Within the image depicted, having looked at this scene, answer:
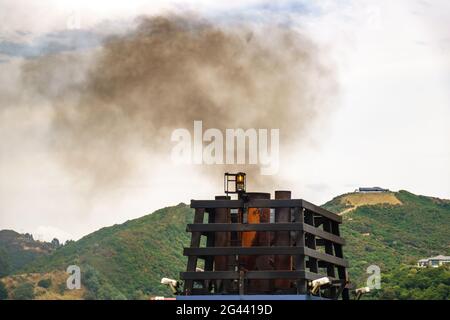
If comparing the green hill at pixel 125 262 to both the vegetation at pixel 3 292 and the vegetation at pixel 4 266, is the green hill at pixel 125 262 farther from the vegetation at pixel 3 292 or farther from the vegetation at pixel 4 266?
the vegetation at pixel 3 292

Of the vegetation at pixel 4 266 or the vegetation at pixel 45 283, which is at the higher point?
the vegetation at pixel 4 266

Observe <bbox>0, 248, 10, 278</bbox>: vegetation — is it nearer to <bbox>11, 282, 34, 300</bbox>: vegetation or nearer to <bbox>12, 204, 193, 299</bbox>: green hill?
<bbox>12, 204, 193, 299</bbox>: green hill

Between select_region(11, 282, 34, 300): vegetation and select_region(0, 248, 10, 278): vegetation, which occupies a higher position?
select_region(0, 248, 10, 278): vegetation

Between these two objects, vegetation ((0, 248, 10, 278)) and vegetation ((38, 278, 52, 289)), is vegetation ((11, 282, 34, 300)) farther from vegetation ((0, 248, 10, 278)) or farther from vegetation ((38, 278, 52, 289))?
vegetation ((0, 248, 10, 278))

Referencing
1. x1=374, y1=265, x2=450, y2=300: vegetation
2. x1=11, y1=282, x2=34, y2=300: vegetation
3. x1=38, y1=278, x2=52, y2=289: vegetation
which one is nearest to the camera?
x1=374, y1=265, x2=450, y2=300: vegetation

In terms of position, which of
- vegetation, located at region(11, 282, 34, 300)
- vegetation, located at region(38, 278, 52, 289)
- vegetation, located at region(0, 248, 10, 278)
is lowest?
vegetation, located at region(11, 282, 34, 300)

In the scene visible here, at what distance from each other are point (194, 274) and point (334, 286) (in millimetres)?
12554

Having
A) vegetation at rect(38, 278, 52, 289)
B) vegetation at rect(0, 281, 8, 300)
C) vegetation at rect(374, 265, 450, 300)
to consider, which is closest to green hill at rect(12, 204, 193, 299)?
vegetation at rect(38, 278, 52, 289)

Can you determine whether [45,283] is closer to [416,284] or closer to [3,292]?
[3,292]

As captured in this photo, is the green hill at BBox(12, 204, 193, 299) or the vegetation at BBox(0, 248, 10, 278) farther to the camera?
the vegetation at BBox(0, 248, 10, 278)

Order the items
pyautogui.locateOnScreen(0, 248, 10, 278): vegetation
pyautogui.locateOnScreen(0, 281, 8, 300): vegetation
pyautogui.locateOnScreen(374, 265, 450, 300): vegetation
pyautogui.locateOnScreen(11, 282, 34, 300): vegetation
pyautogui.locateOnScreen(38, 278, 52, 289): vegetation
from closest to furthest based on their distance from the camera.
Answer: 1. pyautogui.locateOnScreen(374, 265, 450, 300): vegetation
2. pyautogui.locateOnScreen(11, 282, 34, 300): vegetation
3. pyautogui.locateOnScreen(38, 278, 52, 289): vegetation
4. pyautogui.locateOnScreen(0, 281, 8, 300): vegetation
5. pyautogui.locateOnScreen(0, 248, 10, 278): vegetation

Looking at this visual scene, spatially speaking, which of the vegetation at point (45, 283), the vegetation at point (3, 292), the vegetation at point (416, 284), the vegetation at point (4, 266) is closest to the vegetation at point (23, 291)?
the vegetation at point (3, 292)

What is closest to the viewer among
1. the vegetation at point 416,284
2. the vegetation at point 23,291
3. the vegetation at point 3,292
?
the vegetation at point 416,284
